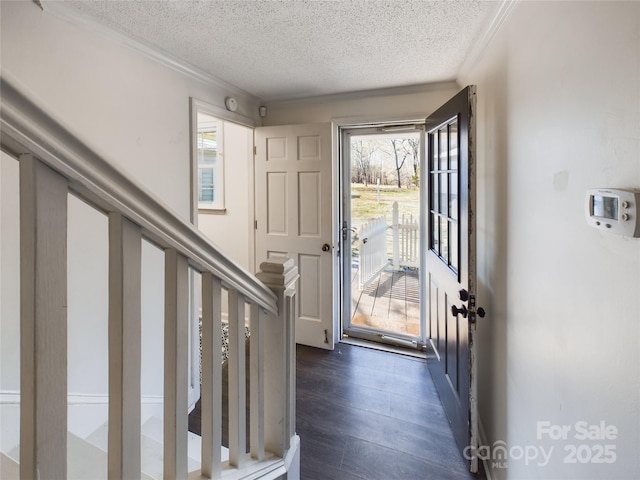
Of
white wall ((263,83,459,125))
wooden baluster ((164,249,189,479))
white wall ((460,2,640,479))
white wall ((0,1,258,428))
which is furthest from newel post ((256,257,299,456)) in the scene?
white wall ((263,83,459,125))

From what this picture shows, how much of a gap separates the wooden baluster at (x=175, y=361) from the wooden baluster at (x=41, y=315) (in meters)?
0.25

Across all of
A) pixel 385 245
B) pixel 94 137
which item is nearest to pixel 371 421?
pixel 94 137

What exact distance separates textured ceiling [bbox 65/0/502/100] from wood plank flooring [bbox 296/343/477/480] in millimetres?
2340

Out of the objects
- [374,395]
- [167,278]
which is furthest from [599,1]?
[374,395]

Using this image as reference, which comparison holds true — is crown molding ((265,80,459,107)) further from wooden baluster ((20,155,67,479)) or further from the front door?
wooden baluster ((20,155,67,479))

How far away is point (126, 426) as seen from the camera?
67 centimetres

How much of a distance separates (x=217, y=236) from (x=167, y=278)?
280 centimetres

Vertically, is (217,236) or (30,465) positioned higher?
(217,236)

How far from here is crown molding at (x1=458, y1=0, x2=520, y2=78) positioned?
1.44 m

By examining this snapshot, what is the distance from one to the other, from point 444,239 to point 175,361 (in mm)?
1827

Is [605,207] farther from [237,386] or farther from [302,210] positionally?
[302,210]

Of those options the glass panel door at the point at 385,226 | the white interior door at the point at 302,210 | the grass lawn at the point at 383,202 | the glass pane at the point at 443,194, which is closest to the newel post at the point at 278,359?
the glass pane at the point at 443,194

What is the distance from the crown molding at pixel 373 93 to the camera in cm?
259

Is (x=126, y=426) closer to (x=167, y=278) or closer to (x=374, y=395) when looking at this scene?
(x=167, y=278)
